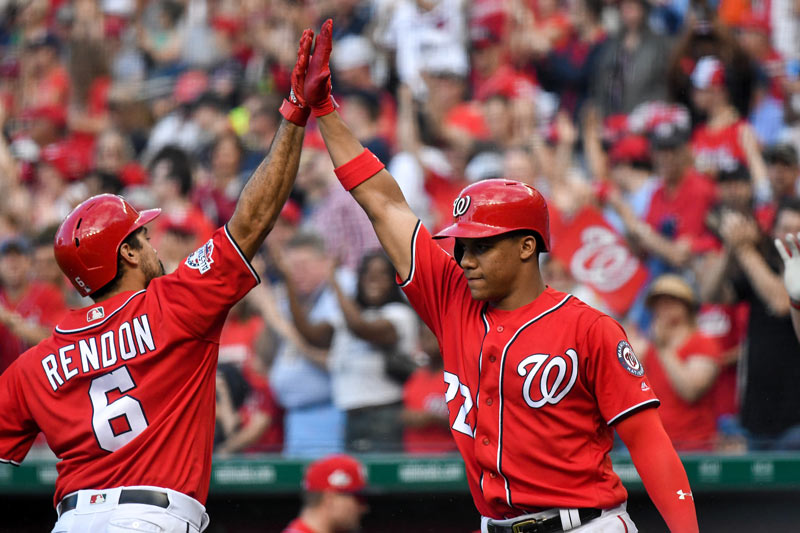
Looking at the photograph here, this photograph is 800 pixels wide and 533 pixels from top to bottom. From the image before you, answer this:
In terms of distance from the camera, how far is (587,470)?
2.71 meters

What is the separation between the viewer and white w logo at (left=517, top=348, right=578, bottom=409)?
2701 millimetres

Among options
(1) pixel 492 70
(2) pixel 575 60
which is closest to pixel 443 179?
(1) pixel 492 70

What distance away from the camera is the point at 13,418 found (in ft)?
10.3

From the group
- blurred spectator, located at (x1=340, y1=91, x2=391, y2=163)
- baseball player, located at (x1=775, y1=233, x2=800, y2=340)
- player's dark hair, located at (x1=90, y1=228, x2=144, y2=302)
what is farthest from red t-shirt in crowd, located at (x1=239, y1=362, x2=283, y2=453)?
baseball player, located at (x1=775, y1=233, x2=800, y2=340)

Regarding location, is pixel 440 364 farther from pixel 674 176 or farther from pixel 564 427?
pixel 564 427

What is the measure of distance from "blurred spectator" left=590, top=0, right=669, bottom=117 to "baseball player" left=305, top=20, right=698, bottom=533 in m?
3.11

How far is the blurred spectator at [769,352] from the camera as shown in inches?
185

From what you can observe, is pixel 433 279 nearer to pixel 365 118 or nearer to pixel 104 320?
pixel 104 320

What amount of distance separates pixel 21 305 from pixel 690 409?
144 inches

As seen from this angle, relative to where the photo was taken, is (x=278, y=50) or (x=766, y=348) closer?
(x=766, y=348)

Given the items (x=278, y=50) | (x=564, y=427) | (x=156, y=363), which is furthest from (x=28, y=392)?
(x=278, y=50)

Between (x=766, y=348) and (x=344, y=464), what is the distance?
6.50 feet

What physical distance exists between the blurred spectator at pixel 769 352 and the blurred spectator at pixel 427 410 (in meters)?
1.35

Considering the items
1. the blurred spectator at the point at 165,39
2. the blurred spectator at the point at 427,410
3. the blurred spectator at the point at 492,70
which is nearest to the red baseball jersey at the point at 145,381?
the blurred spectator at the point at 427,410
